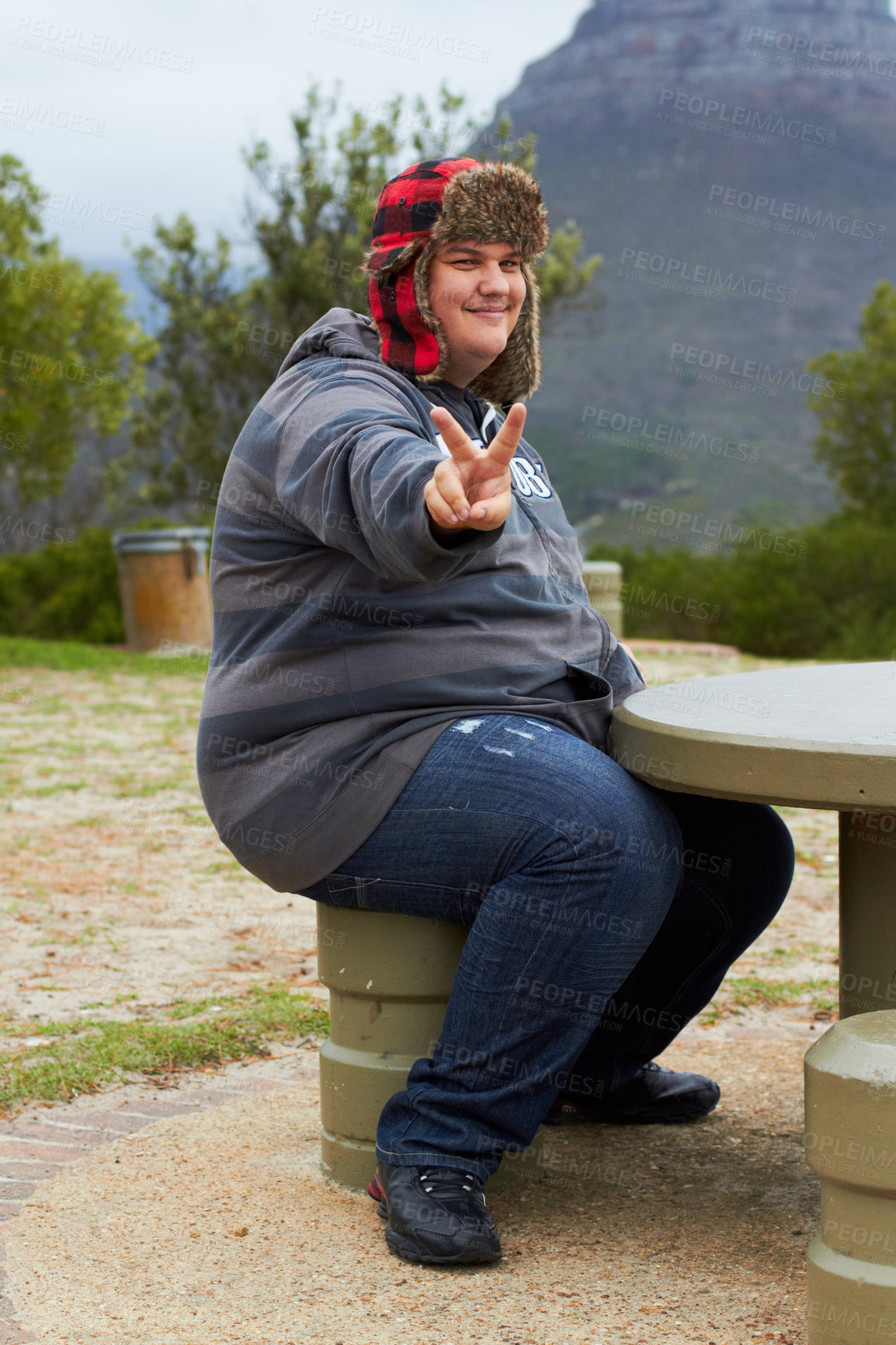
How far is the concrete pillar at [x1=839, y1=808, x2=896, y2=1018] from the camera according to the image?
218 cm

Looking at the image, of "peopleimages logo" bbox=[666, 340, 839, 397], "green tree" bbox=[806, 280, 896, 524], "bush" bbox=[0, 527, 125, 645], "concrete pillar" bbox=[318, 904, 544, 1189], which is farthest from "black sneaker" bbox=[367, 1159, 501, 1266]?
"peopleimages logo" bbox=[666, 340, 839, 397]

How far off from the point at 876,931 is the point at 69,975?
6.80 feet

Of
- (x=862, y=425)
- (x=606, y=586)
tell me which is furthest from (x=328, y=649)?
(x=862, y=425)

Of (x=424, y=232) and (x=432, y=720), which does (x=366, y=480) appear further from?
(x=424, y=232)

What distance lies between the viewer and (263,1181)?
7.48 feet

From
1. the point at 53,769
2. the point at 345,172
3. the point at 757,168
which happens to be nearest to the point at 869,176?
the point at 757,168

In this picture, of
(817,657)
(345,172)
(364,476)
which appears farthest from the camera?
(345,172)

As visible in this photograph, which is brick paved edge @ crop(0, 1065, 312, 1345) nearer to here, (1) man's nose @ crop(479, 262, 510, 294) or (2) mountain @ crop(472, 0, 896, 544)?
(1) man's nose @ crop(479, 262, 510, 294)

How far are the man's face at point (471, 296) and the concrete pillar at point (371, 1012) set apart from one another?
92 centimetres

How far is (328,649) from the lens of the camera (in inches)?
80.8

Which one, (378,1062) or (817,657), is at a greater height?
(378,1062)

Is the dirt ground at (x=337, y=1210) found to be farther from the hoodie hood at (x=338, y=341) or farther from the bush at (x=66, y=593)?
the bush at (x=66, y=593)

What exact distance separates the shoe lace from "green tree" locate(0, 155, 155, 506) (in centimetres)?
1007

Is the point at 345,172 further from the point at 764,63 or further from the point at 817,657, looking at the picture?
the point at 764,63
